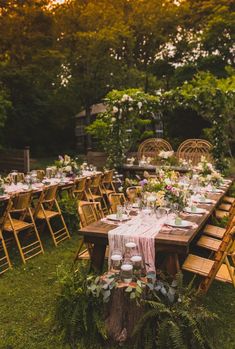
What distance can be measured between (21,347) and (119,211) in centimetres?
184

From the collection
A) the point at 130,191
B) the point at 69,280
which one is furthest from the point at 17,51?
the point at 69,280

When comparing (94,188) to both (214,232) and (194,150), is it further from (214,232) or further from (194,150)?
(194,150)

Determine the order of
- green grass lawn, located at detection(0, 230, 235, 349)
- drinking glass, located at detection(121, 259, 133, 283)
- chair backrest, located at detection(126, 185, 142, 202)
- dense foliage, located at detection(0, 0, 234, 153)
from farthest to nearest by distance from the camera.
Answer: dense foliage, located at detection(0, 0, 234, 153) → chair backrest, located at detection(126, 185, 142, 202) → green grass lawn, located at detection(0, 230, 235, 349) → drinking glass, located at detection(121, 259, 133, 283)

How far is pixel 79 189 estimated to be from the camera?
8055 millimetres

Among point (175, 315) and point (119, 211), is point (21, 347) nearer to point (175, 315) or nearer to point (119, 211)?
point (175, 315)

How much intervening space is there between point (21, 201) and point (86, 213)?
1426 millimetres

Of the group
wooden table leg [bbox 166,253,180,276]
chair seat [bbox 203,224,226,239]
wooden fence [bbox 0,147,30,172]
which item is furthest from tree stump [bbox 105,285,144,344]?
wooden fence [bbox 0,147,30,172]

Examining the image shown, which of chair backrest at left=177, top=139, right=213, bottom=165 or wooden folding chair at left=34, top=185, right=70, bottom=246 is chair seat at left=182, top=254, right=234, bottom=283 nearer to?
wooden folding chair at left=34, top=185, right=70, bottom=246

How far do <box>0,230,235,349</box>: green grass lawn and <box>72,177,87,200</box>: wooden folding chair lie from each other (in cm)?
224

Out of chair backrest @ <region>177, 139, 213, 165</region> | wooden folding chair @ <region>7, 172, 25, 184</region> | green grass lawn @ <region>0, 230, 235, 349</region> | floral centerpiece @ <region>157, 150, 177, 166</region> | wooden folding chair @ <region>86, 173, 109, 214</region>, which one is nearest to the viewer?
green grass lawn @ <region>0, 230, 235, 349</region>

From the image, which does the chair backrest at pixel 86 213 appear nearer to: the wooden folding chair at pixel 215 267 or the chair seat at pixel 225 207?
the wooden folding chair at pixel 215 267

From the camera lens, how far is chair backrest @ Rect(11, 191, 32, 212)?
5934mm

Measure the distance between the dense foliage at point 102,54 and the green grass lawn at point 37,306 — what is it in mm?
15699

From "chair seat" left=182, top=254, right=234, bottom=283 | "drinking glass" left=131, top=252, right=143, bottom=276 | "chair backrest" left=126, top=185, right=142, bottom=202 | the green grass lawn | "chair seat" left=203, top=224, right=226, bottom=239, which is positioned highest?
"chair backrest" left=126, top=185, right=142, bottom=202
